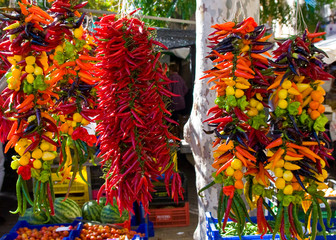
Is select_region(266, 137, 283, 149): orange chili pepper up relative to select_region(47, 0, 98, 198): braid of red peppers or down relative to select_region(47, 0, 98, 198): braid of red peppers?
down

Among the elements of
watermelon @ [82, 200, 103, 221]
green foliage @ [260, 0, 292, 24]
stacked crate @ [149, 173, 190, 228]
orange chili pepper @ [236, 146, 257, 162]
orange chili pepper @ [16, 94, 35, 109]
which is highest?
green foliage @ [260, 0, 292, 24]

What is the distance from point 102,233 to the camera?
11.4 feet

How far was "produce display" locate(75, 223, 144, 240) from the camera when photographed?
3.38m

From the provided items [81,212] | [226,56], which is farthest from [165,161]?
[81,212]

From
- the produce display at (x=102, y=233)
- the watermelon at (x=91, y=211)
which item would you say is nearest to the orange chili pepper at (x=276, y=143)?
the produce display at (x=102, y=233)

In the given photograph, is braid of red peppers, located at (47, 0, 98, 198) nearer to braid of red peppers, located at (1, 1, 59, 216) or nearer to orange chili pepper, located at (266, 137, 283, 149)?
braid of red peppers, located at (1, 1, 59, 216)

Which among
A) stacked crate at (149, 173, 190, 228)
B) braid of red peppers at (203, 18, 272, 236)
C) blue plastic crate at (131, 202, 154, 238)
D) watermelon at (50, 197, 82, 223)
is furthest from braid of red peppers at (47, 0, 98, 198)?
stacked crate at (149, 173, 190, 228)

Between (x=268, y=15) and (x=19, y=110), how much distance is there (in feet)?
24.4

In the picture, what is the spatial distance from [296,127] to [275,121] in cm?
11

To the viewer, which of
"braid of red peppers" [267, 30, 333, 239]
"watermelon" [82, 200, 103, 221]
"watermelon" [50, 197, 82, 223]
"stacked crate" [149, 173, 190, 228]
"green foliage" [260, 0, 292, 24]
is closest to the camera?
"braid of red peppers" [267, 30, 333, 239]

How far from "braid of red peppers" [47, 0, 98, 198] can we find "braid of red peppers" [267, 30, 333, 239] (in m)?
1.00

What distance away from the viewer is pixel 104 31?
6.94 feet

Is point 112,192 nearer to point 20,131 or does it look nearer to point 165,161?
point 165,161

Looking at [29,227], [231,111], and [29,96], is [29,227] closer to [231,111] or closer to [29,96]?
[29,96]
